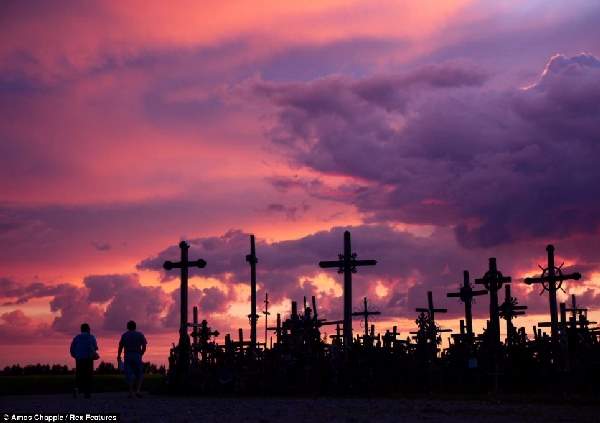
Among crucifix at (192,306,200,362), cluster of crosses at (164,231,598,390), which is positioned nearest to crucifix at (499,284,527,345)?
cluster of crosses at (164,231,598,390)

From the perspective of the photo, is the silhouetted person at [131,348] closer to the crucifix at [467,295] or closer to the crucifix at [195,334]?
the crucifix at [195,334]

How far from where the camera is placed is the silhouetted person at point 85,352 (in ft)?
95.4

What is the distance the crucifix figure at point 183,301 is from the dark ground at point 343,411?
795cm

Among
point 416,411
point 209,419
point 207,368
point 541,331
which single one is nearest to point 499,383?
point 541,331

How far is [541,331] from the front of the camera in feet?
139

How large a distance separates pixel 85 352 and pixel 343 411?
9.77 m

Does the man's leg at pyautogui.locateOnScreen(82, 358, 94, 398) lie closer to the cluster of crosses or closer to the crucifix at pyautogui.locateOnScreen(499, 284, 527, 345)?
the cluster of crosses

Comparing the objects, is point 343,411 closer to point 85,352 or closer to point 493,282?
point 85,352

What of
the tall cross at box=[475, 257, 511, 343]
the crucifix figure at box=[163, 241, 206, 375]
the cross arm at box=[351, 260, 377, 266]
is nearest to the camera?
the crucifix figure at box=[163, 241, 206, 375]

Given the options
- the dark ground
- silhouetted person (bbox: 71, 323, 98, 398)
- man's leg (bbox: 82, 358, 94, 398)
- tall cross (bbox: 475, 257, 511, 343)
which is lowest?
the dark ground

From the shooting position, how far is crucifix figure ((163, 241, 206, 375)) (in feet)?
116

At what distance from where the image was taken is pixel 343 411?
22812mm

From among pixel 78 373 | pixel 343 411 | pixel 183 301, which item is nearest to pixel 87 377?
pixel 78 373

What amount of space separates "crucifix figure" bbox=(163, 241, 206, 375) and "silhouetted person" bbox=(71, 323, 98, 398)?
578cm
